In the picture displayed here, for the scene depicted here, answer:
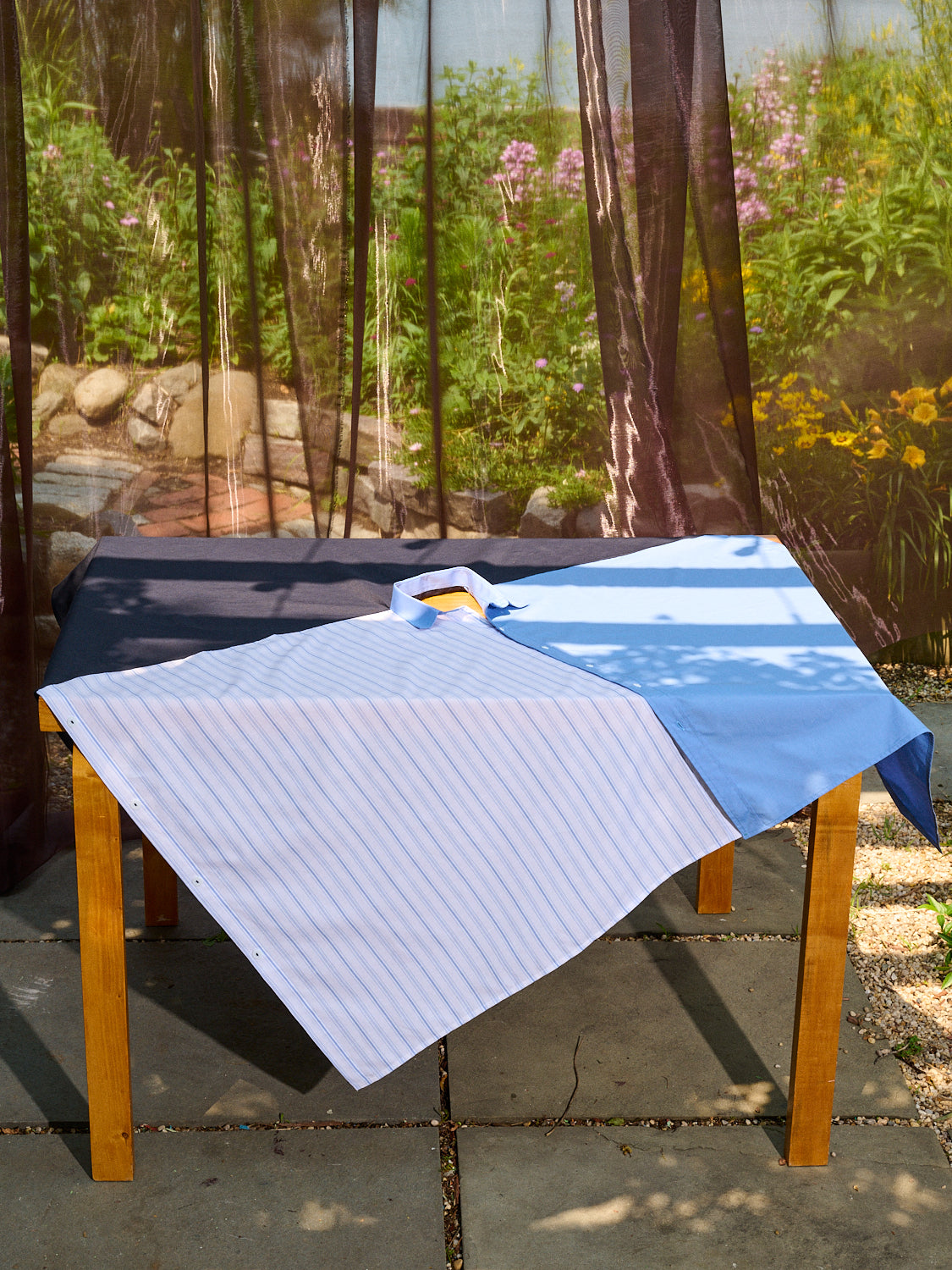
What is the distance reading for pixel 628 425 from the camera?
3590 mm

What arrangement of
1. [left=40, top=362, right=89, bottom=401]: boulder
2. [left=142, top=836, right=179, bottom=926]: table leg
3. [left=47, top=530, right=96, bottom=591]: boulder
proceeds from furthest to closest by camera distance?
[left=47, top=530, right=96, bottom=591]: boulder < [left=40, top=362, right=89, bottom=401]: boulder < [left=142, top=836, right=179, bottom=926]: table leg

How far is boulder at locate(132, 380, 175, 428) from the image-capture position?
11.2 feet

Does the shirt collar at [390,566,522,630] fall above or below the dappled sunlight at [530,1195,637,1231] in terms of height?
above

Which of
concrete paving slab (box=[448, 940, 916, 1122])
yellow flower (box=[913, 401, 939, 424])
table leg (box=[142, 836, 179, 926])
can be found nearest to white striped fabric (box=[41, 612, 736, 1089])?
concrete paving slab (box=[448, 940, 916, 1122])

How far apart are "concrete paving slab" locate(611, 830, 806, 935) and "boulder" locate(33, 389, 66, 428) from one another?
2.01 m

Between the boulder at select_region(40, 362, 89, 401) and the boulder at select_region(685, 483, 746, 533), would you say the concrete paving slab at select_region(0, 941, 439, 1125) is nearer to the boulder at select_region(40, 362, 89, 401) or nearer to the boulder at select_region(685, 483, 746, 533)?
the boulder at select_region(40, 362, 89, 401)

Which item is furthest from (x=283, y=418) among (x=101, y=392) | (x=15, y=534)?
(x=15, y=534)

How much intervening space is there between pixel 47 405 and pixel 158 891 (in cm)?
140

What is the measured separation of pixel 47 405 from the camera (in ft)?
11.1

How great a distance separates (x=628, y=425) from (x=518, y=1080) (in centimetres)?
192

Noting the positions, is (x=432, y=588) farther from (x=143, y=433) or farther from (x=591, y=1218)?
(x=143, y=433)

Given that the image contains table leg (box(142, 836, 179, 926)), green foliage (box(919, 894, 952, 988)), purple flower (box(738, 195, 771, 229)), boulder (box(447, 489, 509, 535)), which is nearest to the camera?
green foliage (box(919, 894, 952, 988))

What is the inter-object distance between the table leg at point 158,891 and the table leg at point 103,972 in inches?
28.8

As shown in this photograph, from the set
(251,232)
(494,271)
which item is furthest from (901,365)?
(251,232)
